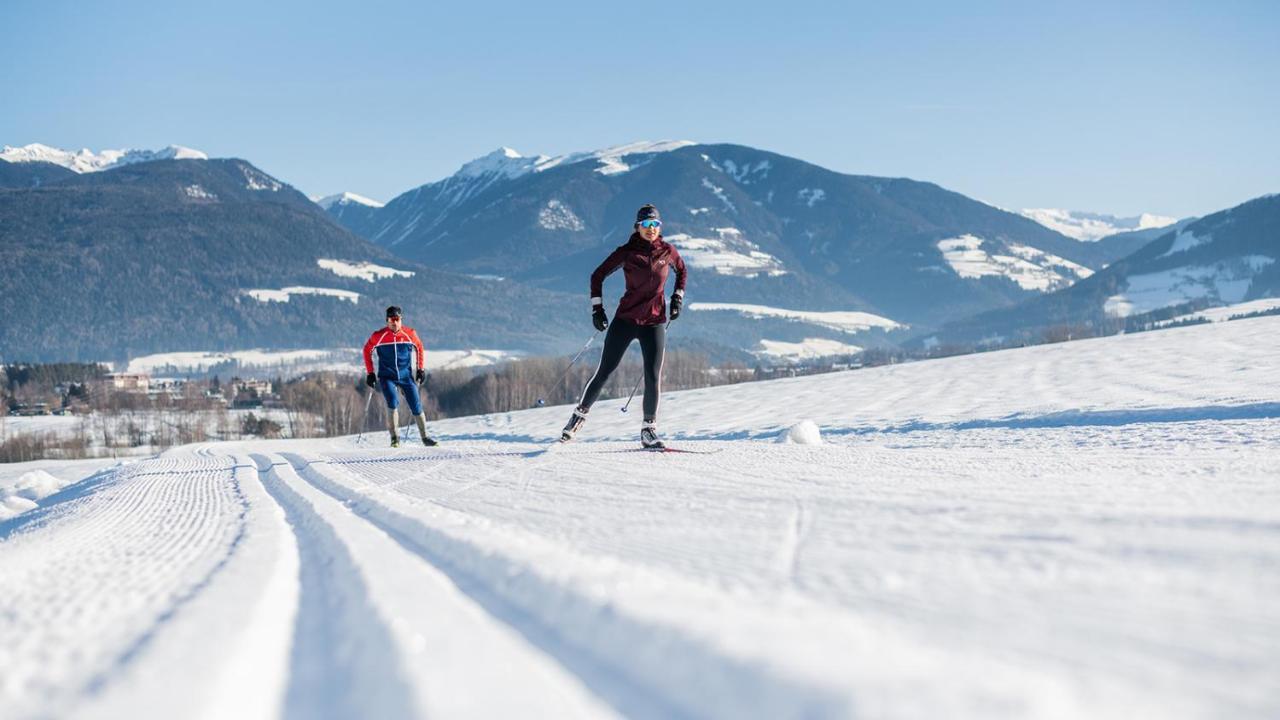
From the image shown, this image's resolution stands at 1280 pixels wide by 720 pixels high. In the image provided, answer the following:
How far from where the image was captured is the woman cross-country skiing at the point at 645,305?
25.6 ft

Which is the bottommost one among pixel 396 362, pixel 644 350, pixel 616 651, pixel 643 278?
pixel 616 651

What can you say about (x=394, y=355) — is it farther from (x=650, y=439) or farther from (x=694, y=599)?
(x=694, y=599)

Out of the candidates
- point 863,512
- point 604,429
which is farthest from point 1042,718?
point 604,429

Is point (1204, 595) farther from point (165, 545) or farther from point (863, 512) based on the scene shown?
point (165, 545)

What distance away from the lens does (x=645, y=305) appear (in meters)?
7.84

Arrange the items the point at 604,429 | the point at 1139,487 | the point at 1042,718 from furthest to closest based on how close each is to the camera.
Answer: the point at 604,429 < the point at 1139,487 < the point at 1042,718

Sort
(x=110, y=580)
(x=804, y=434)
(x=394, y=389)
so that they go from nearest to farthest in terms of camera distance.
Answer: (x=110, y=580)
(x=804, y=434)
(x=394, y=389)

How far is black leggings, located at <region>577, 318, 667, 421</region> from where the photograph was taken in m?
7.95

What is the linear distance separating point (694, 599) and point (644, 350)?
6.02m

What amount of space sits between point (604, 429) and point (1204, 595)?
13.9m

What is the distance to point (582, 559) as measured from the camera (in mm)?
2764

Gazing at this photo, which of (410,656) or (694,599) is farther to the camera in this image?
(694,599)

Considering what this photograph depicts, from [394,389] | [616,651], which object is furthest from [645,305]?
[616,651]

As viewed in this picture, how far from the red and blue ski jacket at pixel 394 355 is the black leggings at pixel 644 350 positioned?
15.2ft
